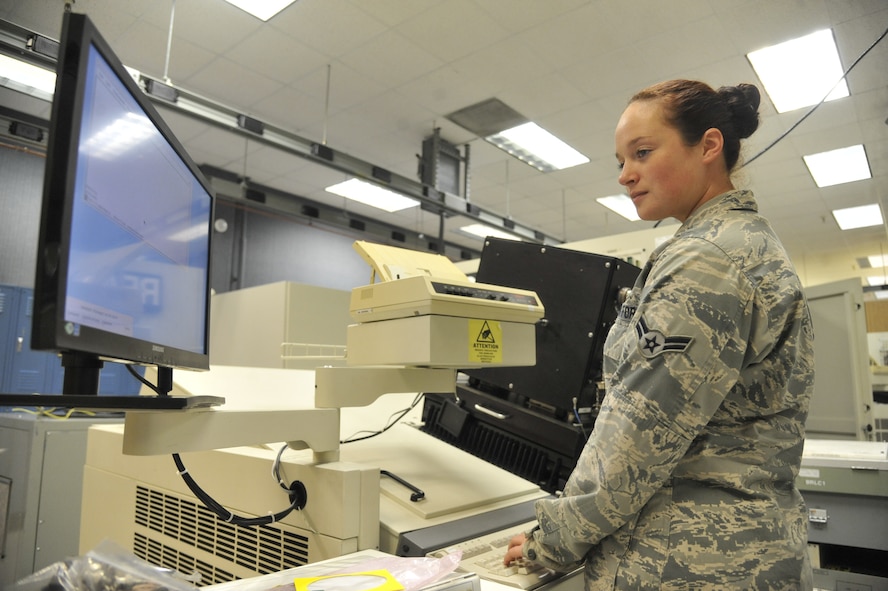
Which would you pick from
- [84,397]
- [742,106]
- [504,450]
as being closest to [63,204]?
[84,397]

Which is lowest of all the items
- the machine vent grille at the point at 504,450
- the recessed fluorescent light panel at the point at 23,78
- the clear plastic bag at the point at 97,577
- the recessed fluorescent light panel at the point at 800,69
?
the machine vent grille at the point at 504,450

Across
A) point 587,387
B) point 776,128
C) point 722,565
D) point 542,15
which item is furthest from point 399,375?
point 776,128

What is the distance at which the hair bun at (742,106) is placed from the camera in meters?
0.89

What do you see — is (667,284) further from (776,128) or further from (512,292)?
(776,128)

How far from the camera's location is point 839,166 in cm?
480

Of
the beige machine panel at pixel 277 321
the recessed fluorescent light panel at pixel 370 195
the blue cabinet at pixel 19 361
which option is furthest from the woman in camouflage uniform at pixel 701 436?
the recessed fluorescent light panel at pixel 370 195

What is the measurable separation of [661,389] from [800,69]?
11.6 feet

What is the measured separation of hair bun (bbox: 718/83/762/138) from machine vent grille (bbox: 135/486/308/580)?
934 mm

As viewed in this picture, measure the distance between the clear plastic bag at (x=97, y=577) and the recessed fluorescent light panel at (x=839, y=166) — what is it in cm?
539

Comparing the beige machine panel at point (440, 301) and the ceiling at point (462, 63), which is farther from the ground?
the ceiling at point (462, 63)

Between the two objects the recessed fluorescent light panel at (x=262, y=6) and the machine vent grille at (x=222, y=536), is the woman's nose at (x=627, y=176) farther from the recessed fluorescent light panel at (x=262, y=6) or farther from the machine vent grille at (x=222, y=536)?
the recessed fluorescent light panel at (x=262, y=6)

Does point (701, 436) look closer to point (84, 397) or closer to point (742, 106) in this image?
point (742, 106)

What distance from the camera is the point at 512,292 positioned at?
41.6 inches

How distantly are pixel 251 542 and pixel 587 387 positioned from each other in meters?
0.74
